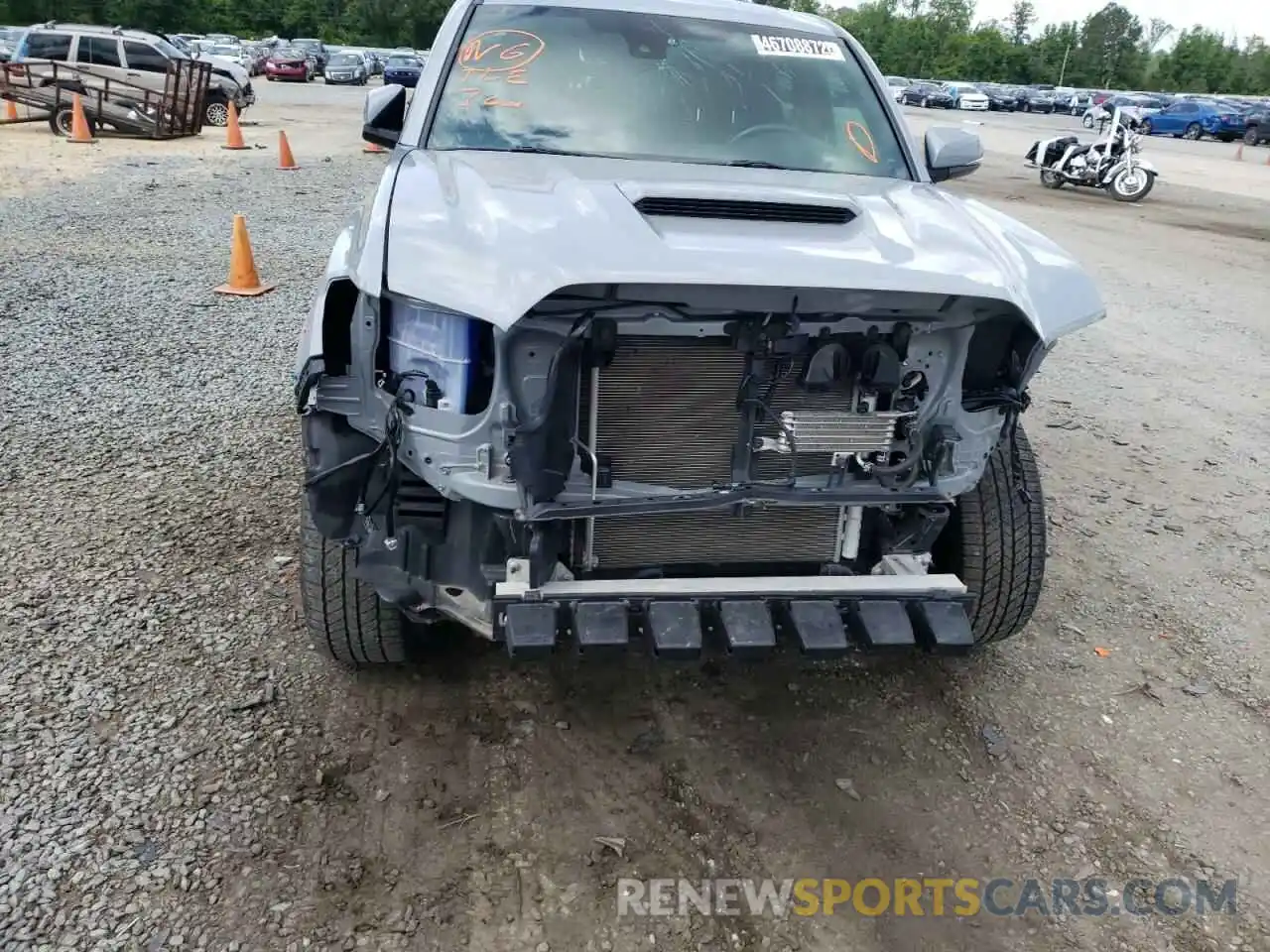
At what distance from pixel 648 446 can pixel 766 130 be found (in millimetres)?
1644

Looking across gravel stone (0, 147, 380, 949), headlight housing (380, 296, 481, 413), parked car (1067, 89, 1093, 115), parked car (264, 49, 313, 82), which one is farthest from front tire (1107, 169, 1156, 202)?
parked car (1067, 89, 1093, 115)

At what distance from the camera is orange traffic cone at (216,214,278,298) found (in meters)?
Answer: 7.27

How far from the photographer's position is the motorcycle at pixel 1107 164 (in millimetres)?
16109

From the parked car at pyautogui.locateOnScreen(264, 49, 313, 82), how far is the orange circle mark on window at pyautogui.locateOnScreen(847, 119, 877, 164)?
4013 cm

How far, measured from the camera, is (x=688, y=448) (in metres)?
2.51

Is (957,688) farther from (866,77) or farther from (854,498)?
(866,77)

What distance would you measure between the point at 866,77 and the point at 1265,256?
10364 mm

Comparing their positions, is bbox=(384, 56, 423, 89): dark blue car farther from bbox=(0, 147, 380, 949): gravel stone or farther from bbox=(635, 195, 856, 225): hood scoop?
bbox=(635, 195, 856, 225): hood scoop

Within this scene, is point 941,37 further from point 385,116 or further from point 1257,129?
Answer: point 385,116

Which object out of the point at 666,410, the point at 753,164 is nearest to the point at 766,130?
the point at 753,164

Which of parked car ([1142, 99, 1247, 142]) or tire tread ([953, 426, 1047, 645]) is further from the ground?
parked car ([1142, 99, 1247, 142])

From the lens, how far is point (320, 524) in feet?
7.95

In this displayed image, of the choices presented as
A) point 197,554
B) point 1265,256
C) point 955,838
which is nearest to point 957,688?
point 955,838

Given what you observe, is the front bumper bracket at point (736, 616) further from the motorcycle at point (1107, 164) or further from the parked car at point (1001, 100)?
the parked car at point (1001, 100)
